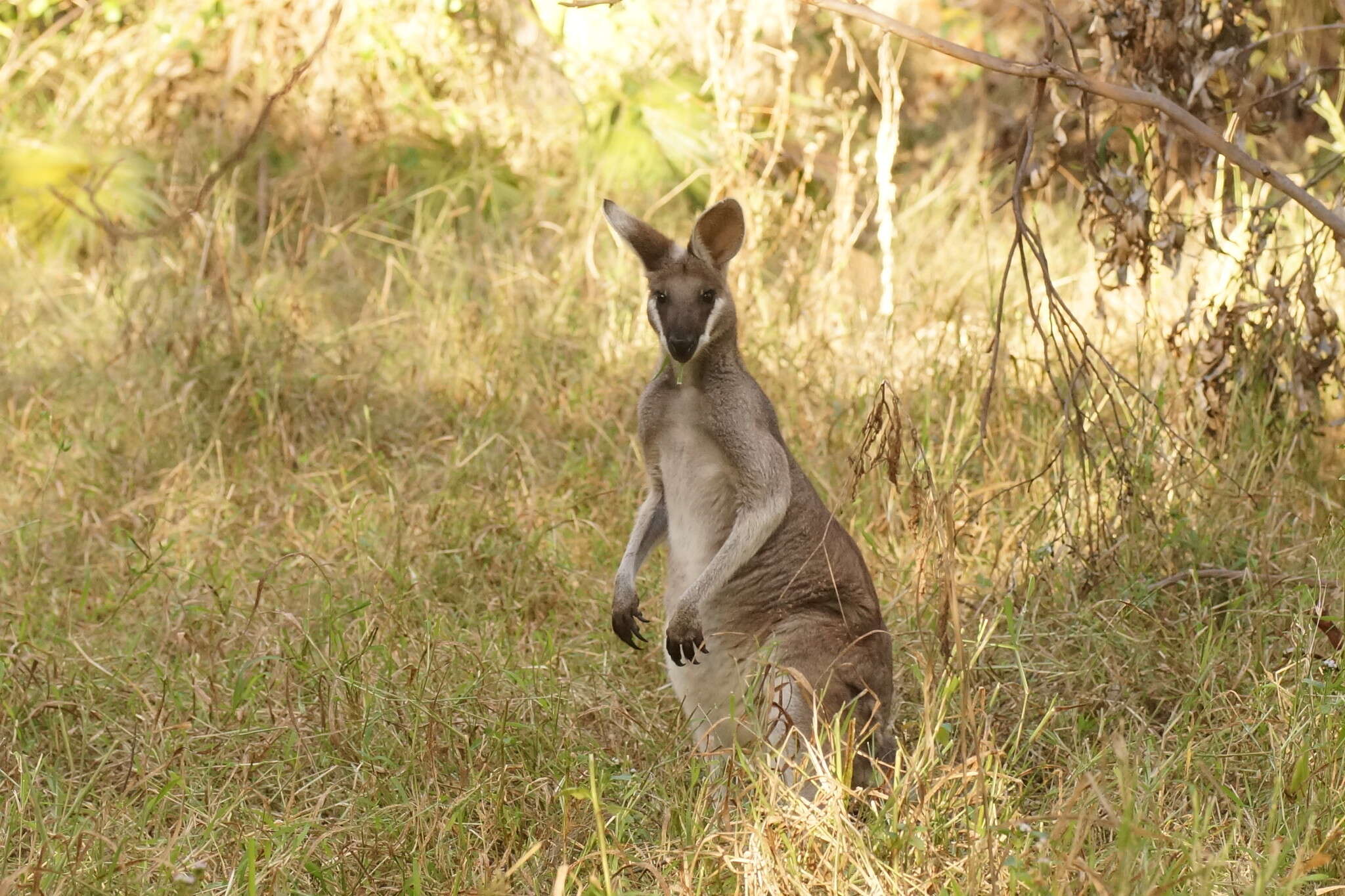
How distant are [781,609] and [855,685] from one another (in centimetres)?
26

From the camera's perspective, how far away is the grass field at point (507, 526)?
2.83 m

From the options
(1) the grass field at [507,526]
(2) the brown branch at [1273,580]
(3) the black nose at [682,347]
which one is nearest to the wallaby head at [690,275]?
(3) the black nose at [682,347]

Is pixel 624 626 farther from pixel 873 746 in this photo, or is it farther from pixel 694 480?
pixel 873 746

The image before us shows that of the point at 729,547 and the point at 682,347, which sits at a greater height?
the point at 682,347

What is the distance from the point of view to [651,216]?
6.96m

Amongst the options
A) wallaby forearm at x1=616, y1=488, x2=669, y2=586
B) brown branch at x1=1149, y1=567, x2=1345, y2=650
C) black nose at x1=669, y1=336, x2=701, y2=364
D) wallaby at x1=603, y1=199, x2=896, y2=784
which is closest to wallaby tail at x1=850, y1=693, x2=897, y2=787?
wallaby at x1=603, y1=199, x2=896, y2=784

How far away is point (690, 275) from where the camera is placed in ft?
11.1

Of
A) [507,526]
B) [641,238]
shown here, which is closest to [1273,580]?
[641,238]

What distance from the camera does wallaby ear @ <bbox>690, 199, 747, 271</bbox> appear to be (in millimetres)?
3387

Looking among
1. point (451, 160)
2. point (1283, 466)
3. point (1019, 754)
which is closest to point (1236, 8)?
point (1283, 466)

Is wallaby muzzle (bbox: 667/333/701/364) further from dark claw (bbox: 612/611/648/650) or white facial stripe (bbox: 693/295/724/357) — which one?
dark claw (bbox: 612/611/648/650)

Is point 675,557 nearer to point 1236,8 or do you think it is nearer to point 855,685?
point 855,685

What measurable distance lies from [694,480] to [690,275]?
0.49 meters

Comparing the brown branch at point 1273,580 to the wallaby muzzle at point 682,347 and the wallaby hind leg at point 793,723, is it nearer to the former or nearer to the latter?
the wallaby hind leg at point 793,723
